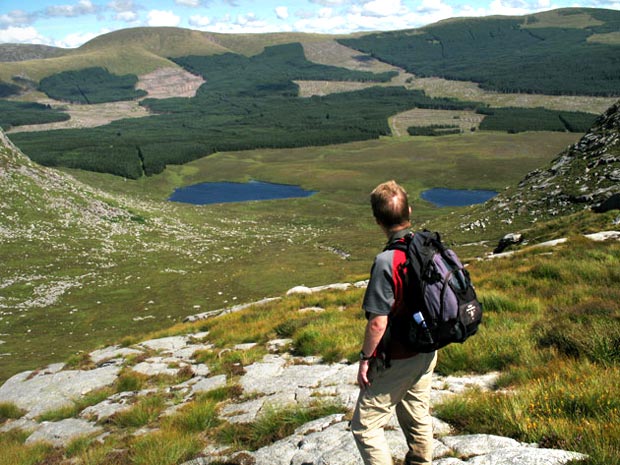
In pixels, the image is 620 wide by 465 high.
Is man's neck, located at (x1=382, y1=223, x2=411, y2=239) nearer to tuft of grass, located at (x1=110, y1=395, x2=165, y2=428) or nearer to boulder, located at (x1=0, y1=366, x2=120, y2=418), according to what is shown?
tuft of grass, located at (x1=110, y1=395, x2=165, y2=428)

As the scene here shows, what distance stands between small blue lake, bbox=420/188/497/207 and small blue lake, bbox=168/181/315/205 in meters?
39.2

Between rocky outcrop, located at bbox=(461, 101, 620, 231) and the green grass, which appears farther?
rocky outcrop, located at bbox=(461, 101, 620, 231)

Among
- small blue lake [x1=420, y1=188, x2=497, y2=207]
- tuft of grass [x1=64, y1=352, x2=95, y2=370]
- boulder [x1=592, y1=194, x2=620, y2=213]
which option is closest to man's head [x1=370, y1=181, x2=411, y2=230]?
tuft of grass [x1=64, y1=352, x2=95, y2=370]

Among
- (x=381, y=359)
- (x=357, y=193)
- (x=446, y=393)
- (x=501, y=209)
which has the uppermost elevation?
(x=381, y=359)

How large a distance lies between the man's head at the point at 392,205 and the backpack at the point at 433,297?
32cm

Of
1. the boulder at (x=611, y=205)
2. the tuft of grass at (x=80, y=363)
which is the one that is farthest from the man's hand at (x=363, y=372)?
the boulder at (x=611, y=205)

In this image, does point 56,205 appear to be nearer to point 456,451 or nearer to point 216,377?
point 216,377

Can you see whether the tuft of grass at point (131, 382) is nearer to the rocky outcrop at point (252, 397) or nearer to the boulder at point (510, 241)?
the rocky outcrop at point (252, 397)

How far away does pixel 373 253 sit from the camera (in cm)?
7556

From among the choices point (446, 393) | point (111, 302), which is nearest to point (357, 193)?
point (111, 302)

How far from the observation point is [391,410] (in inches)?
264

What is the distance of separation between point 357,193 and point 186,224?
66.3 metres

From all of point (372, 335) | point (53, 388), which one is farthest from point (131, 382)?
point (372, 335)

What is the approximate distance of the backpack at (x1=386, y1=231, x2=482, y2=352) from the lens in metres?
6.11
